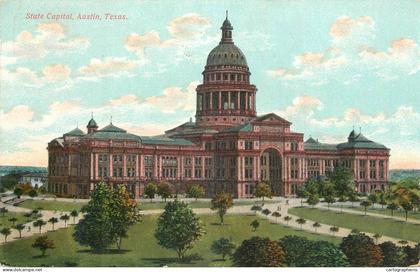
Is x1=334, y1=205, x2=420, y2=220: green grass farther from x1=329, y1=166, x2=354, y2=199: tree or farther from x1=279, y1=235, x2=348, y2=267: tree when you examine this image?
x1=279, y1=235, x2=348, y2=267: tree

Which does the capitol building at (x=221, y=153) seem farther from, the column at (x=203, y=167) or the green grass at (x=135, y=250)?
the green grass at (x=135, y=250)

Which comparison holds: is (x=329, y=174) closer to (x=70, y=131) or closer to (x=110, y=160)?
(x=110, y=160)

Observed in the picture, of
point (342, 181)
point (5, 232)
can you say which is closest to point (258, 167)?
point (342, 181)

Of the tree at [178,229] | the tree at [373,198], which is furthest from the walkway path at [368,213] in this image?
the tree at [178,229]

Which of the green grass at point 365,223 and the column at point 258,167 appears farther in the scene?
the column at point 258,167

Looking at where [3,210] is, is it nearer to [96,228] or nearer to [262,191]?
[96,228]

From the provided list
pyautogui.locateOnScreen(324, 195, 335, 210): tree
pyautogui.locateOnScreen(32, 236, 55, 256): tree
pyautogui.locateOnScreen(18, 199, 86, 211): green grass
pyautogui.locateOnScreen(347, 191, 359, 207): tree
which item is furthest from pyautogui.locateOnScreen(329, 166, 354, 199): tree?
pyautogui.locateOnScreen(32, 236, 55, 256): tree
